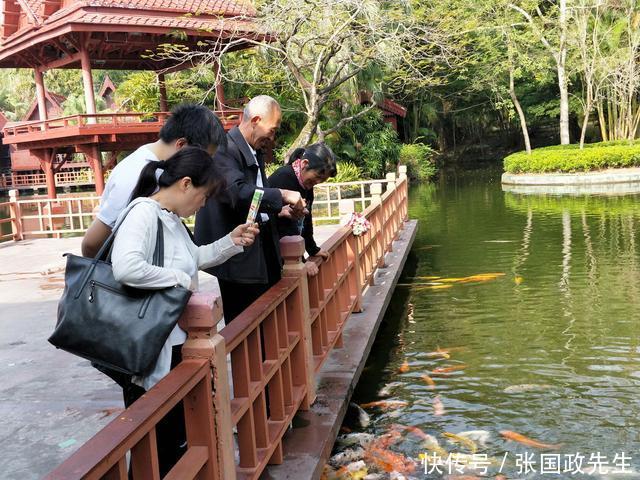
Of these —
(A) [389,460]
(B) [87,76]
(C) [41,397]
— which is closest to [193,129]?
(A) [389,460]

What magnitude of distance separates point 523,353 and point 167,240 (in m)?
4.42

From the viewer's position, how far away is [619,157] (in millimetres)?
22734

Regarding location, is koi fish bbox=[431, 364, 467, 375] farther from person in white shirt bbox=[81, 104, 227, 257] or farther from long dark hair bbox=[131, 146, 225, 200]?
long dark hair bbox=[131, 146, 225, 200]

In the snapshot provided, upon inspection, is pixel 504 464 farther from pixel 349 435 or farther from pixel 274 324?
pixel 274 324

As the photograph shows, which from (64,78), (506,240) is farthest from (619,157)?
(64,78)

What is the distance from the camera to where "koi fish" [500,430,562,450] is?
14.0 feet

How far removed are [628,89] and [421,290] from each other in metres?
20.7

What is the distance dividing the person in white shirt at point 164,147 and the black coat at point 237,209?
0.99 feet

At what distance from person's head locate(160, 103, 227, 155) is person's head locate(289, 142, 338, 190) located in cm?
97

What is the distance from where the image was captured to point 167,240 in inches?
97.7

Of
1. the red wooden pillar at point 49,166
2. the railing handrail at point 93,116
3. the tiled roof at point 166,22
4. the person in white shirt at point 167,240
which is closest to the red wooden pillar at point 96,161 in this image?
the railing handrail at point 93,116

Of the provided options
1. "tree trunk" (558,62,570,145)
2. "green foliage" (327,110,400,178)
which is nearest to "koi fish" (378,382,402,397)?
"green foliage" (327,110,400,178)

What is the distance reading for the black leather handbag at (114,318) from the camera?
7.13 feet

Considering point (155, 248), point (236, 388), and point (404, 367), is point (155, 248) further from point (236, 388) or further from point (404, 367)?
point (404, 367)
